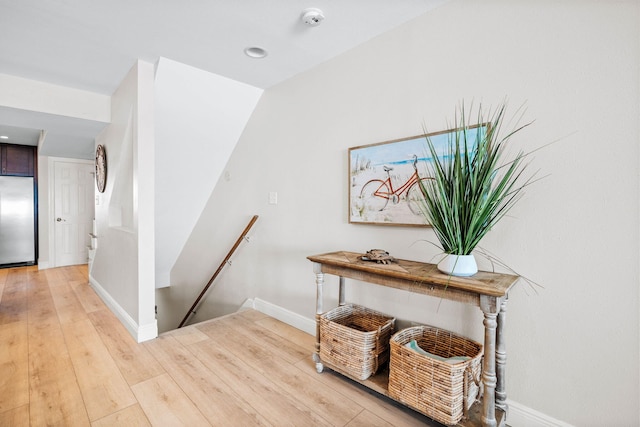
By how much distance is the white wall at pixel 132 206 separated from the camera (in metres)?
2.43

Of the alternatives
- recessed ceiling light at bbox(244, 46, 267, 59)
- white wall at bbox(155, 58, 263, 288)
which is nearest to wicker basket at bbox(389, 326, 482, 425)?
recessed ceiling light at bbox(244, 46, 267, 59)

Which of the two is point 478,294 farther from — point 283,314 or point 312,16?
point 283,314

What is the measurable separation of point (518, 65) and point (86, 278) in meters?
5.62

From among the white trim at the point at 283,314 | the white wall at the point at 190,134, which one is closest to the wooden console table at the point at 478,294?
the white trim at the point at 283,314

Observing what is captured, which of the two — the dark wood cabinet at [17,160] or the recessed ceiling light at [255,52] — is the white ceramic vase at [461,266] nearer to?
the recessed ceiling light at [255,52]

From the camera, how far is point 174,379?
190 centimetres

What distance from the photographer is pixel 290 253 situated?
2764 millimetres

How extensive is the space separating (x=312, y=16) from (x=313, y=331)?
2.30 metres

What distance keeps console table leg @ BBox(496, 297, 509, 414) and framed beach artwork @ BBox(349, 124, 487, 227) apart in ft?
2.02

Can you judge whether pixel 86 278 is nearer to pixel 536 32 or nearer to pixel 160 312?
pixel 160 312

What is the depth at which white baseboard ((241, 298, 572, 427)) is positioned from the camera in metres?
1.44

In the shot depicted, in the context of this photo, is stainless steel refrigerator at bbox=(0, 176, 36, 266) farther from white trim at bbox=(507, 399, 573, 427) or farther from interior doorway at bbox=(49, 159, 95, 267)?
white trim at bbox=(507, 399, 573, 427)

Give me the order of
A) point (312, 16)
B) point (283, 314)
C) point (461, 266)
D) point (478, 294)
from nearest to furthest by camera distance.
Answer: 1. point (478, 294)
2. point (461, 266)
3. point (312, 16)
4. point (283, 314)

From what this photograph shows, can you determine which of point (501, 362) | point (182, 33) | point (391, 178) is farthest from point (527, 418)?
point (182, 33)
